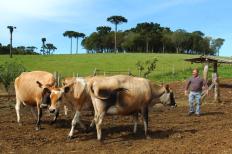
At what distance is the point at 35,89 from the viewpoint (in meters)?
14.6

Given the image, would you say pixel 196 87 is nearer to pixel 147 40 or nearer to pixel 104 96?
pixel 104 96

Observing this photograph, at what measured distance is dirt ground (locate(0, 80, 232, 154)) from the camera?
11.4 metres

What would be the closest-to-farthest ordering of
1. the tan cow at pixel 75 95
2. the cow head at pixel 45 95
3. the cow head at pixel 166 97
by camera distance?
the tan cow at pixel 75 95 < the cow head at pixel 45 95 < the cow head at pixel 166 97

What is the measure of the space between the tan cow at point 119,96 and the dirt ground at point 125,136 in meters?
0.72

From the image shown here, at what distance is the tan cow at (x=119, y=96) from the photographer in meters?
12.5

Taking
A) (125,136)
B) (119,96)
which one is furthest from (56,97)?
(125,136)

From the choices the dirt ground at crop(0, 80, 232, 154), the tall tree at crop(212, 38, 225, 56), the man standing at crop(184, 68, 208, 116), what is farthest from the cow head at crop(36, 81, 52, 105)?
the tall tree at crop(212, 38, 225, 56)

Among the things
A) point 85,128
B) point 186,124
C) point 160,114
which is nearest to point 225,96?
point 160,114

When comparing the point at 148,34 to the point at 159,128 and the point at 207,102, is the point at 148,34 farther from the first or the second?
the point at 159,128

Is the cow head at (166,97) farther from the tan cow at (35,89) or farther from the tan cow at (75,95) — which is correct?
the tan cow at (35,89)

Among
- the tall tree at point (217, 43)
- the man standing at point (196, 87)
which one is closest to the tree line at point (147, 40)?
the tall tree at point (217, 43)

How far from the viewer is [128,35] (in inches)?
4990

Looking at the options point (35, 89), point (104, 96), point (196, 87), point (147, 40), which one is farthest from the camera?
point (147, 40)

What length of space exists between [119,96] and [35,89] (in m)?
3.47
